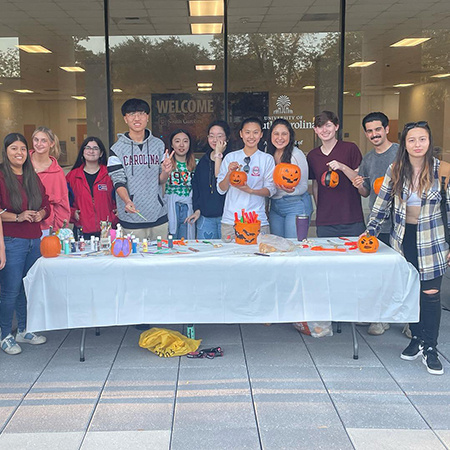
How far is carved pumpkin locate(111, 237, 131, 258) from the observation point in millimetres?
3619

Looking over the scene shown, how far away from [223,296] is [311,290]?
0.61 m

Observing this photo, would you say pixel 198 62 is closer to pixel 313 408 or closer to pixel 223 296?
pixel 223 296

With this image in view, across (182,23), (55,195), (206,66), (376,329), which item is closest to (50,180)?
(55,195)

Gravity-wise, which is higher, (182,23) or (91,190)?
(182,23)

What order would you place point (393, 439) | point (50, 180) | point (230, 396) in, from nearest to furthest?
1. point (393, 439)
2. point (230, 396)
3. point (50, 180)

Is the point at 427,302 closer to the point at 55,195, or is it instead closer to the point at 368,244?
the point at 368,244

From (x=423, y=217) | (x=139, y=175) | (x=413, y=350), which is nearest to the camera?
(x=423, y=217)

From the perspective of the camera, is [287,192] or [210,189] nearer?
[287,192]

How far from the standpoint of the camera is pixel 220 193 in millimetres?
4520

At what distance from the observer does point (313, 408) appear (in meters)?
3.02

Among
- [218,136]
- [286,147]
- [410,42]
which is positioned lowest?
[286,147]

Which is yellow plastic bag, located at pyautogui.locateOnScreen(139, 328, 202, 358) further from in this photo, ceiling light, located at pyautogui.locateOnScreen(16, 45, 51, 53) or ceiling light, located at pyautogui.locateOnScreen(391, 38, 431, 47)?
ceiling light, located at pyautogui.locateOnScreen(391, 38, 431, 47)

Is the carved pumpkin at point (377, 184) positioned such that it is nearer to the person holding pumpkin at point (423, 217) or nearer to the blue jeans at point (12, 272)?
the person holding pumpkin at point (423, 217)

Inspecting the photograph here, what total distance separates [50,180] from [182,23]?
4.64 metres
